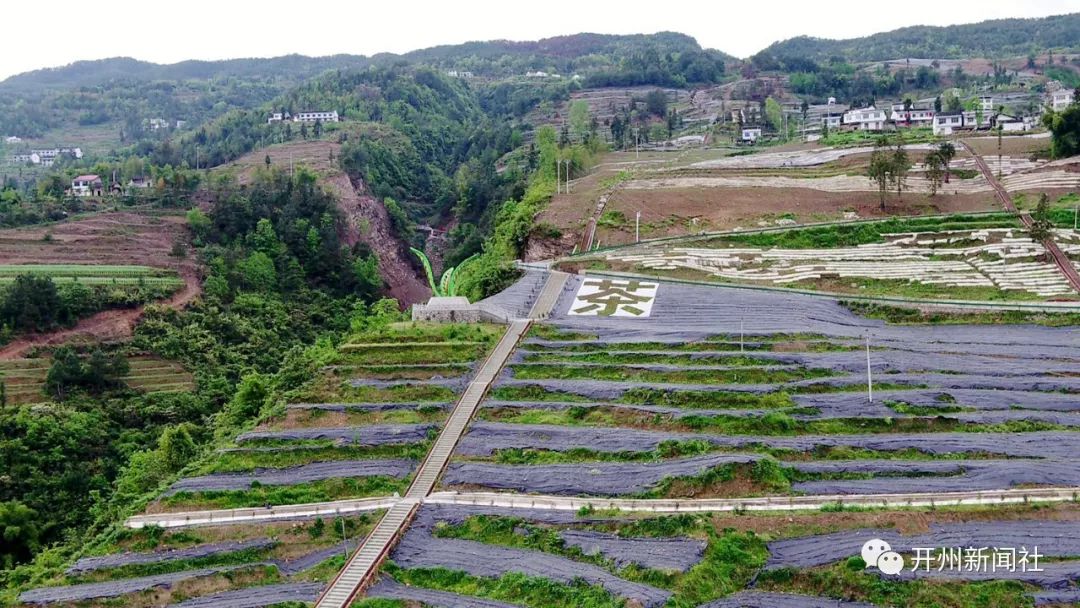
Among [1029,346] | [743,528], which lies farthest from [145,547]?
[1029,346]

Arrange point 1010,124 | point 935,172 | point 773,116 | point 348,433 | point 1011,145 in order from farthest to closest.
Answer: point 773,116 → point 1010,124 → point 1011,145 → point 935,172 → point 348,433

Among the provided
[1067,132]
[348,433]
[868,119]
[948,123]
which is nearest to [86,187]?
[348,433]

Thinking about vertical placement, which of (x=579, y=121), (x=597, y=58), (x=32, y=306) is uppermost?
(x=597, y=58)

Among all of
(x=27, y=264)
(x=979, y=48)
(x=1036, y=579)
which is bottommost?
(x=1036, y=579)

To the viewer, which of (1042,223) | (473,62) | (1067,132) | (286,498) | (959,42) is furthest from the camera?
(473,62)

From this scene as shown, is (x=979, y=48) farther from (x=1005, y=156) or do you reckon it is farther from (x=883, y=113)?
(x=1005, y=156)

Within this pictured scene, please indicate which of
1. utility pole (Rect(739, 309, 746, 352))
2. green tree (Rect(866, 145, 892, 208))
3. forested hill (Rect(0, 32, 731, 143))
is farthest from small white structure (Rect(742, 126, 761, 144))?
utility pole (Rect(739, 309, 746, 352))

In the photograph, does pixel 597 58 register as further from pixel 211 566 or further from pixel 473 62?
pixel 211 566
